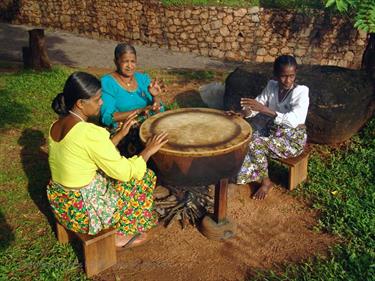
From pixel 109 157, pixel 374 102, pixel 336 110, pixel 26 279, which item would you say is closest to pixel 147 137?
pixel 109 157

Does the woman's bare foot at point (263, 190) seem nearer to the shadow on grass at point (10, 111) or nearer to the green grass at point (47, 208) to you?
the green grass at point (47, 208)

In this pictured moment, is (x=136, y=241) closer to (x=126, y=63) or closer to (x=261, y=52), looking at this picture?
(x=126, y=63)

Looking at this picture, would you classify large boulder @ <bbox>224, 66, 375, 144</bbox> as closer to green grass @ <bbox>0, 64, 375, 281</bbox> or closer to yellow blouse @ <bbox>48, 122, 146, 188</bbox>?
green grass @ <bbox>0, 64, 375, 281</bbox>

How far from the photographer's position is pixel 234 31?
11.9 m

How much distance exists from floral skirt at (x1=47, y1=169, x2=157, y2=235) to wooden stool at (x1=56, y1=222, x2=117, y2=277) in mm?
58

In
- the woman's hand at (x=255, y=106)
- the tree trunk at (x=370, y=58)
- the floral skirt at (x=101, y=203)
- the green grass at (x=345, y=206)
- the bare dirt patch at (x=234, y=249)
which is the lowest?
the bare dirt patch at (x=234, y=249)

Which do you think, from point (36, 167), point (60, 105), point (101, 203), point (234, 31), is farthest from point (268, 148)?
point (234, 31)

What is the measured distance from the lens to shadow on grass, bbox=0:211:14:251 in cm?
387

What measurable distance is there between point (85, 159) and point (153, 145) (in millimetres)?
584

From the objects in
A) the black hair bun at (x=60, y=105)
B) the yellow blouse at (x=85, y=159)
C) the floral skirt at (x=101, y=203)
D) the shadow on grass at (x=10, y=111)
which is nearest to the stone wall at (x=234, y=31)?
the shadow on grass at (x=10, y=111)

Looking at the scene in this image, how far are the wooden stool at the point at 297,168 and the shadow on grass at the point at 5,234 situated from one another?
3048 mm

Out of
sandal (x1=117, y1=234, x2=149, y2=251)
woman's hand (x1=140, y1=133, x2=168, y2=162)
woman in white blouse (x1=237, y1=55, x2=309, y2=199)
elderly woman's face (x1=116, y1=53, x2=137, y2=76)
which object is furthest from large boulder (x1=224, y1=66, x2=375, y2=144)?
sandal (x1=117, y1=234, x2=149, y2=251)

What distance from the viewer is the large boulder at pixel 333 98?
17.5ft

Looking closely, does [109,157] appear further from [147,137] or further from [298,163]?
[298,163]
